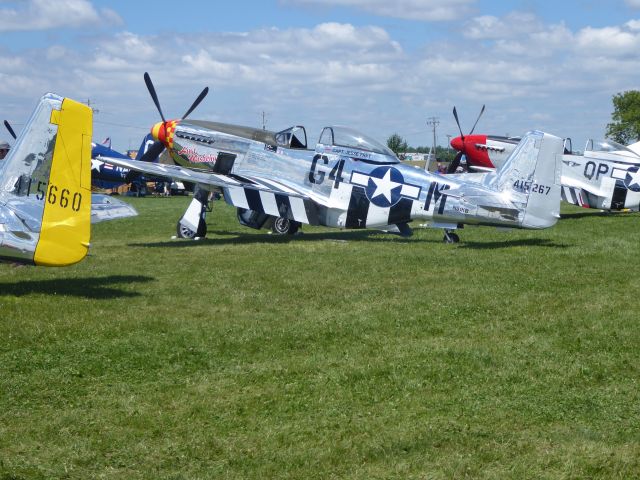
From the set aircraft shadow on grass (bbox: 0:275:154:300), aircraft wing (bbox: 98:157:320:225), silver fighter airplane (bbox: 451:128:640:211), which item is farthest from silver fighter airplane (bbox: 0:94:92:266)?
silver fighter airplane (bbox: 451:128:640:211)

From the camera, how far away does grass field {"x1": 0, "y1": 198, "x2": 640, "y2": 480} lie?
483 cm

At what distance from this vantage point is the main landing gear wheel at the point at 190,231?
54.9 ft

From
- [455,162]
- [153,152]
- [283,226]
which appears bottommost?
[283,226]

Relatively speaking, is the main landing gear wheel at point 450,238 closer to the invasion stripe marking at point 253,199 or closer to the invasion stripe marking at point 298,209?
the invasion stripe marking at point 298,209

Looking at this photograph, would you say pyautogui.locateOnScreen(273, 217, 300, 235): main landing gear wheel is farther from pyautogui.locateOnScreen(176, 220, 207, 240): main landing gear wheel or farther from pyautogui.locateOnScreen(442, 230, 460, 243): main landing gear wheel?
pyautogui.locateOnScreen(442, 230, 460, 243): main landing gear wheel

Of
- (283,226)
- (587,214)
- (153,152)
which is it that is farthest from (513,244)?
(587,214)

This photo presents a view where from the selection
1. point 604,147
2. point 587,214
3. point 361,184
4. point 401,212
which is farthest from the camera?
point 587,214

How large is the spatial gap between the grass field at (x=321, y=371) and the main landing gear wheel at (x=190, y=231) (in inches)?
174

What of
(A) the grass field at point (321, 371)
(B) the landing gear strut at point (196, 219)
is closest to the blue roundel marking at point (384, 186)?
(A) the grass field at point (321, 371)

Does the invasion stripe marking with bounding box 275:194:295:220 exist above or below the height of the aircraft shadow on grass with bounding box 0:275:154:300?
above

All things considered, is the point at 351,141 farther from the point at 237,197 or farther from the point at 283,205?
the point at 237,197

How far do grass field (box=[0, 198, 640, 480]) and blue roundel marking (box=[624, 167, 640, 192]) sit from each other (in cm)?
1119

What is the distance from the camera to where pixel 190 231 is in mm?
16781

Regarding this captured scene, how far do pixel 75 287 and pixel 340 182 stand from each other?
6.91 meters
